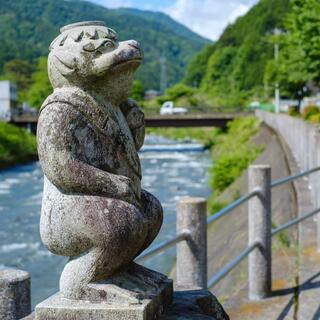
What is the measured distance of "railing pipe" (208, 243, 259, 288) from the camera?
5.19 meters

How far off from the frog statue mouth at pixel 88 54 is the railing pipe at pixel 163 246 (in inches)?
53.0

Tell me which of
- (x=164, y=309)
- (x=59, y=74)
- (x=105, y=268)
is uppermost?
(x=59, y=74)

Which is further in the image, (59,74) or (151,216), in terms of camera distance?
(151,216)

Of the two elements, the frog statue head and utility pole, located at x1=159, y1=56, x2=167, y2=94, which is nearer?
the frog statue head

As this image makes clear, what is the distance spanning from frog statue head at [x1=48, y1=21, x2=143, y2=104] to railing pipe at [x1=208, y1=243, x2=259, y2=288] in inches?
101

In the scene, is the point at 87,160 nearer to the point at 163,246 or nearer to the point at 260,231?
the point at 163,246

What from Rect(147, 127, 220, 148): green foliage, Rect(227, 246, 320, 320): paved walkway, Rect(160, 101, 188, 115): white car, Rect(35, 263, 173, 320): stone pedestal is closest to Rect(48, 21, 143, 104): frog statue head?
Rect(35, 263, 173, 320): stone pedestal

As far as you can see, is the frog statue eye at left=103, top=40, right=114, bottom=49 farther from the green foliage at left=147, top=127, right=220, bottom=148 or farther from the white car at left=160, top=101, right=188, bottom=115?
the green foliage at left=147, top=127, right=220, bottom=148

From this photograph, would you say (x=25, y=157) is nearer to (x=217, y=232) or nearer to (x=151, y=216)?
(x=217, y=232)

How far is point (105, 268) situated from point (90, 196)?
33 cm

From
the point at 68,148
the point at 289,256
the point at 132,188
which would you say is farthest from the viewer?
the point at 289,256

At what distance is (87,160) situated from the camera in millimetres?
2877

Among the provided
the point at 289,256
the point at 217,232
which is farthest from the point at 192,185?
the point at 289,256

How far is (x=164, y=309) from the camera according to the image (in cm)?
312
